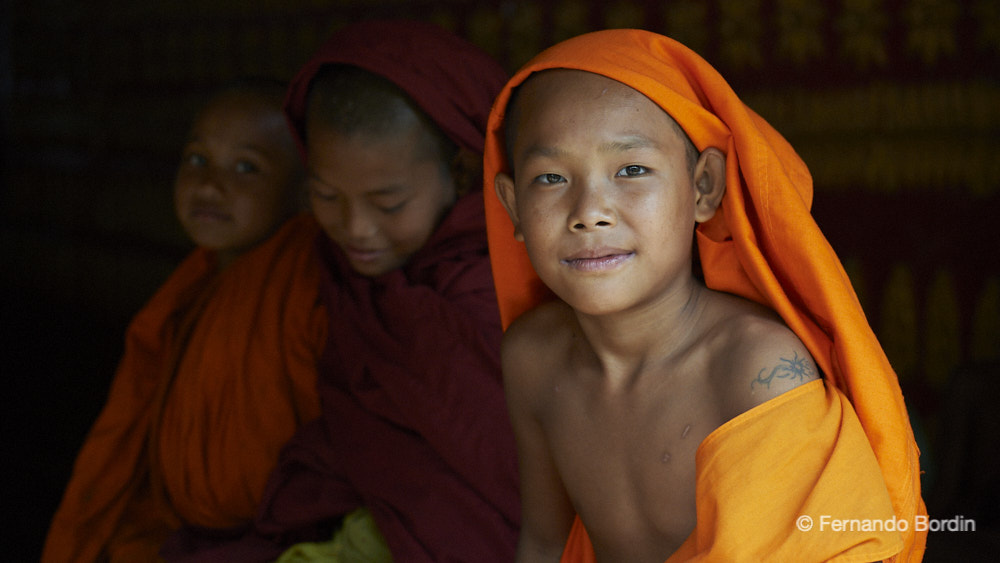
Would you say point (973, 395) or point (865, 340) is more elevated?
point (865, 340)

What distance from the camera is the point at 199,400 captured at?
78.1 inches

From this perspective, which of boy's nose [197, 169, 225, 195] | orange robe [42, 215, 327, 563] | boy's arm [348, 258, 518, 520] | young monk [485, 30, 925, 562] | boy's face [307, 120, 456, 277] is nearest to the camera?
young monk [485, 30, 925, 562]

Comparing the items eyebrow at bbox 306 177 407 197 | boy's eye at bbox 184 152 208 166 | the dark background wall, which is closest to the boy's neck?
eyebrow at bbox 306 177 407 197

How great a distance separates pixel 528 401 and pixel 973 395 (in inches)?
44.5

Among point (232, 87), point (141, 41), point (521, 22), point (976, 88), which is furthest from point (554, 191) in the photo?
point (141, 41)

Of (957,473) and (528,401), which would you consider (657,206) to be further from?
(957,473)

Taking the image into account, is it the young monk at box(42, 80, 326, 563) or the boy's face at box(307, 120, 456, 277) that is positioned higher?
the boy's face at box(307, 120, 456, 277)

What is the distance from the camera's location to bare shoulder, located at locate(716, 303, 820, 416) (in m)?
1.04

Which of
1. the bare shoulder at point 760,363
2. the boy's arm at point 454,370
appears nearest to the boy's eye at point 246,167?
the boy's arm at point 454,370

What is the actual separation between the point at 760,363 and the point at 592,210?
0.25 m

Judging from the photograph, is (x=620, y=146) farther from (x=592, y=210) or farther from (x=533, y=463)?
(x=533, y=463)

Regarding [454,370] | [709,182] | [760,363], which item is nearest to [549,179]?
[709,182]

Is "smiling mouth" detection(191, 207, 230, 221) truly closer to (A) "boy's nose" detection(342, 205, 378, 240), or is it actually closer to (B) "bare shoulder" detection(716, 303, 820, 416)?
(A) "boy's nose" detection(342, 205, 378, 240)

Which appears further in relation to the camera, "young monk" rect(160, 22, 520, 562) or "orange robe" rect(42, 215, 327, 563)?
"orange robe" rect(42, 215, 327, 563)
